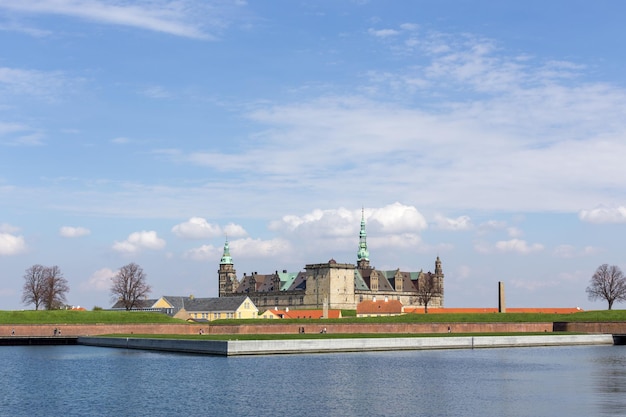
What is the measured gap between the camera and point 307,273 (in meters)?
174

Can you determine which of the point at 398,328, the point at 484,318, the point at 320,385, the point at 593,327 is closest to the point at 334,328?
the point at 398,328

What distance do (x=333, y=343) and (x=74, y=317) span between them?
4282cm

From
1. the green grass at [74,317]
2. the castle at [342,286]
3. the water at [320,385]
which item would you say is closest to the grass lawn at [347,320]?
the green grass at [74,317]

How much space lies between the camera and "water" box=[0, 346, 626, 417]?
35438mm

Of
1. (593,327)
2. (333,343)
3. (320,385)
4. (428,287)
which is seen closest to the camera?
(320,385)

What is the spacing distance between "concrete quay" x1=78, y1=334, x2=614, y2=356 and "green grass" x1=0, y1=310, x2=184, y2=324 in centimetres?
649

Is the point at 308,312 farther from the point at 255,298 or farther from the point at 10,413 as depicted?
the point at 10,413

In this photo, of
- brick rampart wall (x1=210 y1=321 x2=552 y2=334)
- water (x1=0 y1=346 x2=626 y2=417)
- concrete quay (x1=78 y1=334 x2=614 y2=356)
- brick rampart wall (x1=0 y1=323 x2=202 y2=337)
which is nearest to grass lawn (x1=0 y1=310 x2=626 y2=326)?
brick rampart wall (x1=210 y1=321 x2=552 y2=334)

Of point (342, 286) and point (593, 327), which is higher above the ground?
point (342, 286)

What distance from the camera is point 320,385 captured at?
145ft

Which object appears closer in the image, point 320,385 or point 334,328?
point 320,385

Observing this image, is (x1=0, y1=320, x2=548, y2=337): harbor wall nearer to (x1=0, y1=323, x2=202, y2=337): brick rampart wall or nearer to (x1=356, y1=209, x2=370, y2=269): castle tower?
(x1=0, y1=323, x2=202, y2=337): brick rampart wall

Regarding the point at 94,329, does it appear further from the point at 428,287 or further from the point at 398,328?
the point at 428,287

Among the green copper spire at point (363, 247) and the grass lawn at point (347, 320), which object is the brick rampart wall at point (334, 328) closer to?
the grass lawn at point (347, 320)
